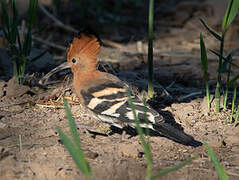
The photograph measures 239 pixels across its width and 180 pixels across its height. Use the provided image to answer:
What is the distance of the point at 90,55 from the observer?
383cm

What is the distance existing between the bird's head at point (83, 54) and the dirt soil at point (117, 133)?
1.13ft

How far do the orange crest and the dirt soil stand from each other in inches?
14.5

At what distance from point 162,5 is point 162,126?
5664 mm

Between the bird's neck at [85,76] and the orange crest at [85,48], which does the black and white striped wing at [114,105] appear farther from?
the orange crest at [85,48]

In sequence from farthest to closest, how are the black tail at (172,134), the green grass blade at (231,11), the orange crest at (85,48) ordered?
the orange crest at (85,48)
the green grass blade at (231,11)
the black tail at (172,134)

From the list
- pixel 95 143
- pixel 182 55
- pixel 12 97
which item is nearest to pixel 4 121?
pixel 12 97

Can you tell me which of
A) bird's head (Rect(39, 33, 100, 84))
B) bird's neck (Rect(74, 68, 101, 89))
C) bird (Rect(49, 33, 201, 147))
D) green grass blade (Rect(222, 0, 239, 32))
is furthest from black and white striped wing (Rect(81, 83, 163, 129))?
green grass blade (Rect(222, 0, 239, 32))

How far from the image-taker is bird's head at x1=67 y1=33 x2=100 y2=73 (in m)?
3.78

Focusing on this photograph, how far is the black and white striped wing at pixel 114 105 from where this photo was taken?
330cm

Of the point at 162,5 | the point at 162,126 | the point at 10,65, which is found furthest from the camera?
the point at 162,5

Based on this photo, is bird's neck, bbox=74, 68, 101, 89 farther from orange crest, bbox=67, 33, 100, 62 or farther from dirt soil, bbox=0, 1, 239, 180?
dirt soil, bbox=0, 1, 239, 180

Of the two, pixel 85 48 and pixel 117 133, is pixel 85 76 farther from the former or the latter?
pixel 117 133

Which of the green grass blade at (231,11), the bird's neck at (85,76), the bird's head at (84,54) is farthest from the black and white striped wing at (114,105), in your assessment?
the green grass blade at (231,11)

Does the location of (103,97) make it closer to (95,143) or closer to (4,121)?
(95,143)
